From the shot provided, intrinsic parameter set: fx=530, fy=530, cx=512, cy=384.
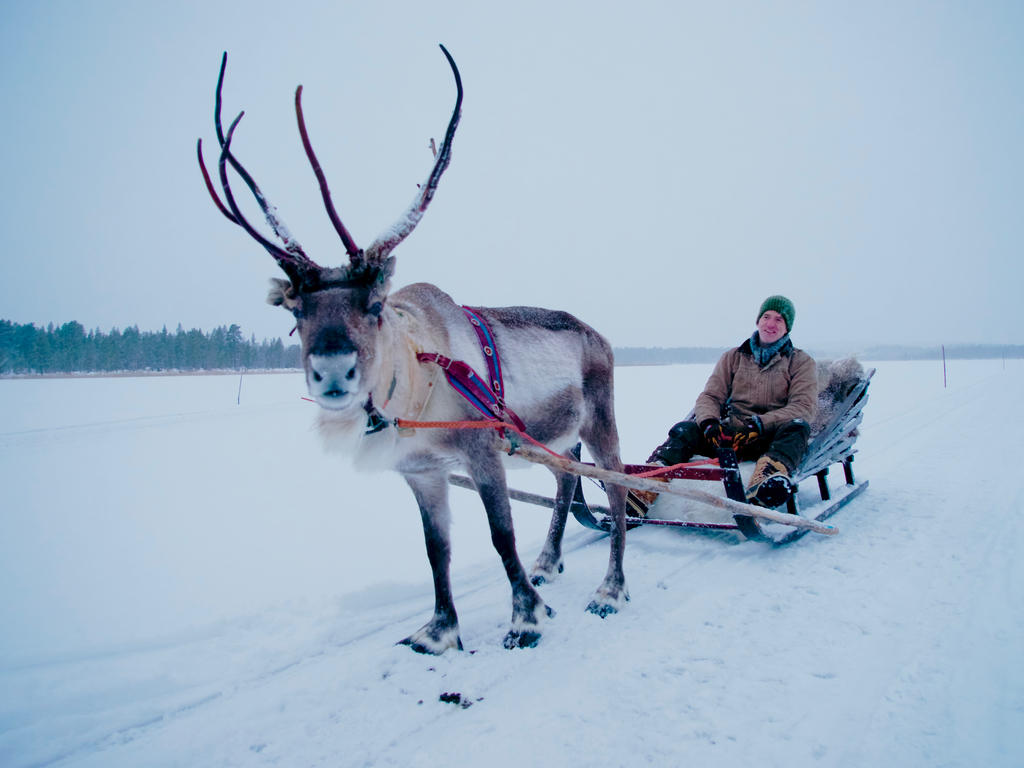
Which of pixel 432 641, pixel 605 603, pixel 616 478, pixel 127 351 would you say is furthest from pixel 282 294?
pixel 127 351

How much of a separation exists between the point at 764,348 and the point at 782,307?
0.42 metres

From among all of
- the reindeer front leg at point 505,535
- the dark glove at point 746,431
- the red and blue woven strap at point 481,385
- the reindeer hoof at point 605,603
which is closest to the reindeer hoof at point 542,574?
the reindeer hoof at point 605,603

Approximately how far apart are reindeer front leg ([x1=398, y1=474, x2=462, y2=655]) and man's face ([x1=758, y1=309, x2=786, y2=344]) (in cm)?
357

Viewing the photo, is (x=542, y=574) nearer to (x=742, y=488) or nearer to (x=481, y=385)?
(x=742, y=488)

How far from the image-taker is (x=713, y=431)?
16.3ft

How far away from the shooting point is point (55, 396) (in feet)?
67.0

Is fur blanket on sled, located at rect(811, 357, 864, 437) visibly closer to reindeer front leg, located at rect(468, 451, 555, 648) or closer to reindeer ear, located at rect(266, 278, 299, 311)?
reindeer front leg, located at rect(468, 451, 555, 648)

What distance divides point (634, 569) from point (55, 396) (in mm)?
24663

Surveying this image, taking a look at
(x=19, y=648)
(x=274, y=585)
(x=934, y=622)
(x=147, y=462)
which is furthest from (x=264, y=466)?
(x=934, y=622)

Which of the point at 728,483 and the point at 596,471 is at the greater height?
the point at 596,471

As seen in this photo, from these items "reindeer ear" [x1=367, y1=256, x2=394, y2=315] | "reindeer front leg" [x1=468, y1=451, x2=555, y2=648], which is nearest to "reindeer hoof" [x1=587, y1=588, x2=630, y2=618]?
"reindeer front leg" [x1=468, y1=451, x2=555, y2=648]

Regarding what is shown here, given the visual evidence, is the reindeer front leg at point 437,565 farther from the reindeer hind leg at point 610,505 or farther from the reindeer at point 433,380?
the reindeer hind leg at point 610,505

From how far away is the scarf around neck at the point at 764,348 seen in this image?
5.15 metres

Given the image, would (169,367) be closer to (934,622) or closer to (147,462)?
(147,462)
